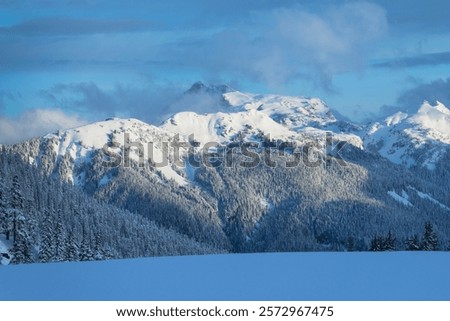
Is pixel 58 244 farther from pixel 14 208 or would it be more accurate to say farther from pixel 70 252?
pixel 14 208

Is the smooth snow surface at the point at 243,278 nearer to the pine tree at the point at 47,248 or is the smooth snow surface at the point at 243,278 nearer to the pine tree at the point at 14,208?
the pine tree at the point at 47,248

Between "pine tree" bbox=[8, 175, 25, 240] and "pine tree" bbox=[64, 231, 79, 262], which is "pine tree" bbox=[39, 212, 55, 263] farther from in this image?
"pine tree" bbox=[8, 175, 25, 240]

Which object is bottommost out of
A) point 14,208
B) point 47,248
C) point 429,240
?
point 429,240

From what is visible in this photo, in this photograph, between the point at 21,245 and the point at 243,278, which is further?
the point at 21,245

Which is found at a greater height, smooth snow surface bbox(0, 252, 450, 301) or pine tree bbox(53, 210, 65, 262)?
smooth snow surface bbox(0, 252, 450, 301)

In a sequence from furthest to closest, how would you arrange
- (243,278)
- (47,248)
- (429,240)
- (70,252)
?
(70,252), (47,248), (429,240), (243,278)

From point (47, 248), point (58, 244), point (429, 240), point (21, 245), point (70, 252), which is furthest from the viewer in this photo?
point (58, 244)

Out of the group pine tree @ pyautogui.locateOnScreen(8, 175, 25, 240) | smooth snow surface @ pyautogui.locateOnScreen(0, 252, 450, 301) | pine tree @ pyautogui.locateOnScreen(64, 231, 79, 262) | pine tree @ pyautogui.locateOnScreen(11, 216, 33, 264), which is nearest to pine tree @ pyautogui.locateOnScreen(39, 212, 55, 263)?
pine tree @ pyautogui.locateOnScreen(11, 216, 33, 264)

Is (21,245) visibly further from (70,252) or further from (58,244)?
(70,252)

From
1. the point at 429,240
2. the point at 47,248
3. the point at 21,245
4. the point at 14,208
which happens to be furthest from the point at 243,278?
the point at 14,208

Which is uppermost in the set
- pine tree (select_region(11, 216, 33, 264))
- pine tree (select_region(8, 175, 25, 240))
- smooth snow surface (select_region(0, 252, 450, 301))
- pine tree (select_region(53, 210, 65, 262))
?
smooth snow surface (select_region(0, 252, 450, 301))

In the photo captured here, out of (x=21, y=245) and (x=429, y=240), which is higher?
(x=21, y=245)

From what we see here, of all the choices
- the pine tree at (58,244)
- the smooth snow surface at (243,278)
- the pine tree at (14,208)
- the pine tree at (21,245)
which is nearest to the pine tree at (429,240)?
the smooth snow surface at (243,278)
